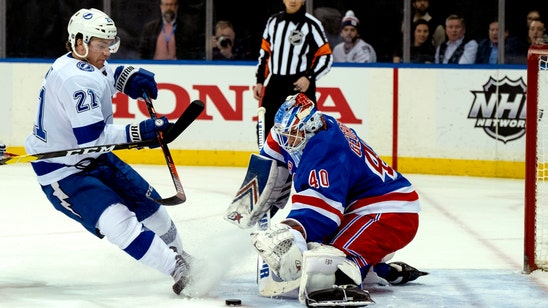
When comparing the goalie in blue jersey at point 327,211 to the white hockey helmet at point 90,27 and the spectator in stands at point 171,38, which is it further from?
the spectator in stands at point 171,38

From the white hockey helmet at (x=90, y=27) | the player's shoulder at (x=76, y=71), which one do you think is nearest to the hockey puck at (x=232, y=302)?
the player's shoulder at (x=76, y=71)

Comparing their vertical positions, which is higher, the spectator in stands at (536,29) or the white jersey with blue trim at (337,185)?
the spectator in stands at (536,29)

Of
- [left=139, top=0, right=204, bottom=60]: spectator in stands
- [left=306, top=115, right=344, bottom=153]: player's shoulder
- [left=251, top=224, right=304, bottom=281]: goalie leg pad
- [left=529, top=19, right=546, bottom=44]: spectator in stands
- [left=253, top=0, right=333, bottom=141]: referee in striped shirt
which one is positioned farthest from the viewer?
[left=139, top=0, right=204, bottom=60]: spectator in stands

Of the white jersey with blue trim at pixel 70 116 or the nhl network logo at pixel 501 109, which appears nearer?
the white jersey with blue trim at pixel 70 116

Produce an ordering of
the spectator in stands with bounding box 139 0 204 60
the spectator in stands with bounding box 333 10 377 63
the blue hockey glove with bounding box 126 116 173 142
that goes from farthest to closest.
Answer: the spectator in stands with bounding box 139 0 204 60
the spectator in stands with bounding box 333 10 377 63
the blue hockey glove with bounding box 126 116 173 142

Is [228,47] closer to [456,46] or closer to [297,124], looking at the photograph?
[456,46]

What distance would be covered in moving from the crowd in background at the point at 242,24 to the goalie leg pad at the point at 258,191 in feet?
13.7

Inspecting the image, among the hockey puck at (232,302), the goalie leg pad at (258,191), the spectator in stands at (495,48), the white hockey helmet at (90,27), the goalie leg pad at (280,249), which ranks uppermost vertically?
the spectator in stands at (495,48)

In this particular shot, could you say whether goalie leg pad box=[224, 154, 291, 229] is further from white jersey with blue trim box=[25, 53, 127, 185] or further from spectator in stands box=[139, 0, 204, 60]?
spectator in stands box=[139, 0, 204, 60]

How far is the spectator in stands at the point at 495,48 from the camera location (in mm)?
7852

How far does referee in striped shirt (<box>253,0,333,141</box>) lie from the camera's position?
271 inches

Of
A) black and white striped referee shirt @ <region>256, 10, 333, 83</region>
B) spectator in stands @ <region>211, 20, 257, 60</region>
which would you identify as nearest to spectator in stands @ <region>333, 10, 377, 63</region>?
spectator in stands @ <region>211, 20, 257, 60</region>

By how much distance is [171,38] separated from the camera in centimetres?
849

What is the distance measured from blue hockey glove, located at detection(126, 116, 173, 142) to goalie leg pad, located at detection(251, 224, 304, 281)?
51 cm
